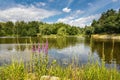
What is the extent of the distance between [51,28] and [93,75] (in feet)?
516

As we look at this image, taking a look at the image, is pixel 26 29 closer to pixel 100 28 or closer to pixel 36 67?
pixel 100 28

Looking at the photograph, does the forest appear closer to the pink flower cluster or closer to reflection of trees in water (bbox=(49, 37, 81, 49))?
reflection of trees in water (bbox=(49, 37, 81, 49))

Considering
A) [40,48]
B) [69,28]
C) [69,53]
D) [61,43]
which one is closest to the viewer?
[40,48]

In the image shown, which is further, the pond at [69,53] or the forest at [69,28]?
the forest at [69,28]

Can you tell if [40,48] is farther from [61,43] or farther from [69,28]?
[69,28]

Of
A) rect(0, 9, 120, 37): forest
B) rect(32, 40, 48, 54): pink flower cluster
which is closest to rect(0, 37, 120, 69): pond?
rect(32, 40, 48, 54): pink flower cluster

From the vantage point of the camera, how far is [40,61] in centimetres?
883

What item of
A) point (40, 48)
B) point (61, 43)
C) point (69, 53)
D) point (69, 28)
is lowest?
point (61, 43)

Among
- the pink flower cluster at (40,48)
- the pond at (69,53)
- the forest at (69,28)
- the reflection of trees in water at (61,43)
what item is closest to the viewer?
the pink flower cluster at (40,48)

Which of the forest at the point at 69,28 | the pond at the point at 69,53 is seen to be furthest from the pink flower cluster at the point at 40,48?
the forest at the point at 69,28

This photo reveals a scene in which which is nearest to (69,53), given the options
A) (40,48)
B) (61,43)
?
(40,48)

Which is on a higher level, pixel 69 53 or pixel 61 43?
pixel 69 53

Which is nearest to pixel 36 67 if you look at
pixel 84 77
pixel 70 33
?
pixel 84 77

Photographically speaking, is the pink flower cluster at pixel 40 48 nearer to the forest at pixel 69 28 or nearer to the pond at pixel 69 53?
the pond at pixel 69 53
